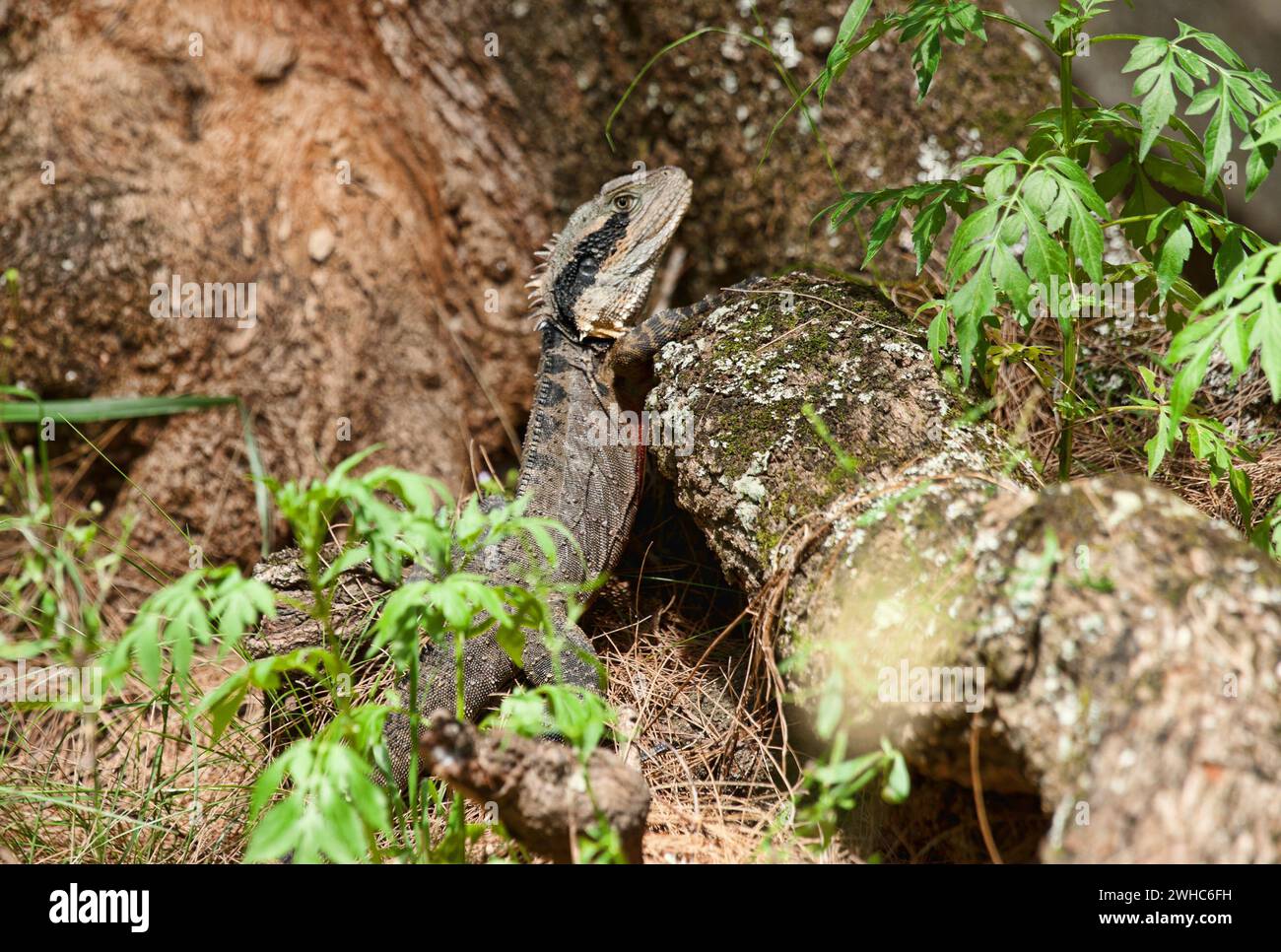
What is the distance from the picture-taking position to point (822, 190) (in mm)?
4547

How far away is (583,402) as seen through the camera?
13.9ft

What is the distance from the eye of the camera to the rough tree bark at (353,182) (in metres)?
4.62

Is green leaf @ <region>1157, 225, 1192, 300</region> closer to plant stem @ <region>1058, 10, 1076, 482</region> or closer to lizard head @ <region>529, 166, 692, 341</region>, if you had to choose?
plant stem @ <region>1058, 10, 1076, 482</region>

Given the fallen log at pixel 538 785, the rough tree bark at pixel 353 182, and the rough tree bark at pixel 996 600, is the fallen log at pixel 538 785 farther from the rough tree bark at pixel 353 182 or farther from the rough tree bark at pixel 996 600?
the rough tree bark at pixel 353 182

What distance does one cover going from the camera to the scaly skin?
3762 millimetres

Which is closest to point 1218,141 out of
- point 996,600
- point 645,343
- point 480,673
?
point 996,600

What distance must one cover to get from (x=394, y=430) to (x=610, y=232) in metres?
1.64

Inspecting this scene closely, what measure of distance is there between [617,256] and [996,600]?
2.69 meters

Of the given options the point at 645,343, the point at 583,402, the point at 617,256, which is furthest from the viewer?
the point at 617,256

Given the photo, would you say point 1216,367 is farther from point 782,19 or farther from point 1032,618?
point 782,19

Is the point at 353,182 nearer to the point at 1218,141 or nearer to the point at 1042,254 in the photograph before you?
the point at 1042,254

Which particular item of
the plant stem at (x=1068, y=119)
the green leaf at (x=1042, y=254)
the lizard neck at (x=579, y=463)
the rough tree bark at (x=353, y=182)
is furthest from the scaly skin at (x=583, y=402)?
the green leaf at (x=1042, y=254)

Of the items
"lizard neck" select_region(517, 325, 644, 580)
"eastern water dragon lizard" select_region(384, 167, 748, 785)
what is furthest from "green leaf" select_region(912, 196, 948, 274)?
"lizard neck" select_region(517, 325, 644, 580)

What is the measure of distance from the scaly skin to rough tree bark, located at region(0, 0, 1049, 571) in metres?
0.69
